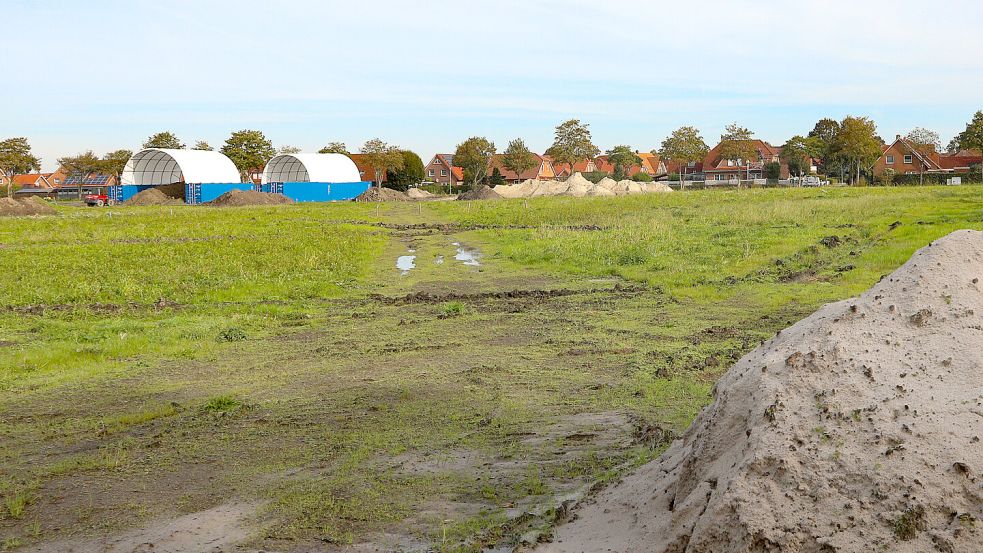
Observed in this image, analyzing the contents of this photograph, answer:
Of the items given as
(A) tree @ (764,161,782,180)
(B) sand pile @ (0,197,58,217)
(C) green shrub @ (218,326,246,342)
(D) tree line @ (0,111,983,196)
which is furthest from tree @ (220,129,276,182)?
(C) green shrub @ (218,326,246,342)

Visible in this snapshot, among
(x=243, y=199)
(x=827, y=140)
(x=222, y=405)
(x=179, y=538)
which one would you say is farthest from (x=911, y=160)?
(x=179, y=538)

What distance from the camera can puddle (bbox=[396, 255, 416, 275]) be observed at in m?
22.8

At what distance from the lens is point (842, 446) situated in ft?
14.8

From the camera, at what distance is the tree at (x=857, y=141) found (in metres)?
83.8

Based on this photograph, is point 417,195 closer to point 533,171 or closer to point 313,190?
point 313,190

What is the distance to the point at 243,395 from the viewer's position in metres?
9.70

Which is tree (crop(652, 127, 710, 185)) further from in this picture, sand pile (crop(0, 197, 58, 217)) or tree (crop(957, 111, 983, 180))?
sand pile (crop(0, 197, 58, 217))

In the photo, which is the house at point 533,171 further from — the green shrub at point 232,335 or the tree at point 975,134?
the green shrub at point 232,335

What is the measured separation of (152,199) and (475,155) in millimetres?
42201

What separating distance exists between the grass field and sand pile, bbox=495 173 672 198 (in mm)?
52772

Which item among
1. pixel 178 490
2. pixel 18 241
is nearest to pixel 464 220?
pixel 18 241

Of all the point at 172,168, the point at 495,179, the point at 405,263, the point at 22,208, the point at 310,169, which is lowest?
the point at 405,263

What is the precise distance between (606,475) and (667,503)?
59.7 inches

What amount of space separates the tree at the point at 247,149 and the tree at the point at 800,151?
6359cm
